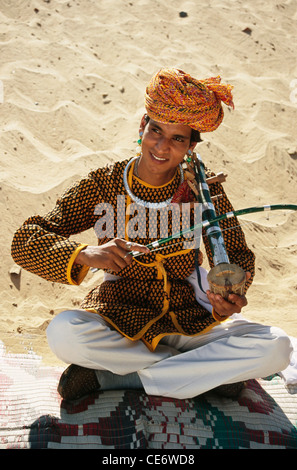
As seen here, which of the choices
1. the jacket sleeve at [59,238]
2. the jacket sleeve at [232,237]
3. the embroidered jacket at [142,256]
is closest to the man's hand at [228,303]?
the embroidered jacket at [142,256]

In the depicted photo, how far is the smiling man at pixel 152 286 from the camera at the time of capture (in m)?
2.51

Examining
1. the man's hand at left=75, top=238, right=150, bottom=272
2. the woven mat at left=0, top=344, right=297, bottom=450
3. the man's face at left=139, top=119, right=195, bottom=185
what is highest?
the man's face at left=139, top=119, right=195, bottom=185

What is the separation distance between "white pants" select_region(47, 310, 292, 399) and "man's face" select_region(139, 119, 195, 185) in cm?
80

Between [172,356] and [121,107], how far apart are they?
4.00m

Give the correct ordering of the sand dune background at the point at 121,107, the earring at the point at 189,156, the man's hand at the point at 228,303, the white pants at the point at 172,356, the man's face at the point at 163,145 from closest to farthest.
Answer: the man's hand at the point at 228,303 → the white pants at the point at 172,356 → the man's face at the point at 163,145 → the earring at the point at 189,156 → the sand dune background at the point at 121,107

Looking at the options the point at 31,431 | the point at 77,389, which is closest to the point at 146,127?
the point at 77,389

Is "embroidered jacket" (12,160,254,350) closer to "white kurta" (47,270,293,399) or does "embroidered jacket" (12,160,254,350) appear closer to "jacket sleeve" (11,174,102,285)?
"jacket sleeve" (11,174,102,285)

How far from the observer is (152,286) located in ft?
9.18

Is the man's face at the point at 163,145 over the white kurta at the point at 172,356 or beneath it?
over

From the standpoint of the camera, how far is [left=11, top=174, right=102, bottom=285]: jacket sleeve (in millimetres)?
2525

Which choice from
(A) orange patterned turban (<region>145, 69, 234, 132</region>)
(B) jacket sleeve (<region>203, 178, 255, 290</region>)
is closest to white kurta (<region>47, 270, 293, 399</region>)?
(B) jacket sleeve (<region>203, 178, 255, 290</region>)

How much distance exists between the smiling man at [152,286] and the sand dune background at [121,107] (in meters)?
0.79

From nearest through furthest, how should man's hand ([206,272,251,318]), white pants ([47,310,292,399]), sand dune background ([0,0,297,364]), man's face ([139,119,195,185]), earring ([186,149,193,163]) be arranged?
man's hand ([206,272,251,318]) → white pants ([47,310,292,399]) → man's face ([139,119,195,185]) → earring ([186,149,193,163]) → sand dune background ([0,0,297,364])

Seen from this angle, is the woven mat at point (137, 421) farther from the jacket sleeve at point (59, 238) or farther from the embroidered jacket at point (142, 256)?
the jacket sleeve at point (59, 238)
